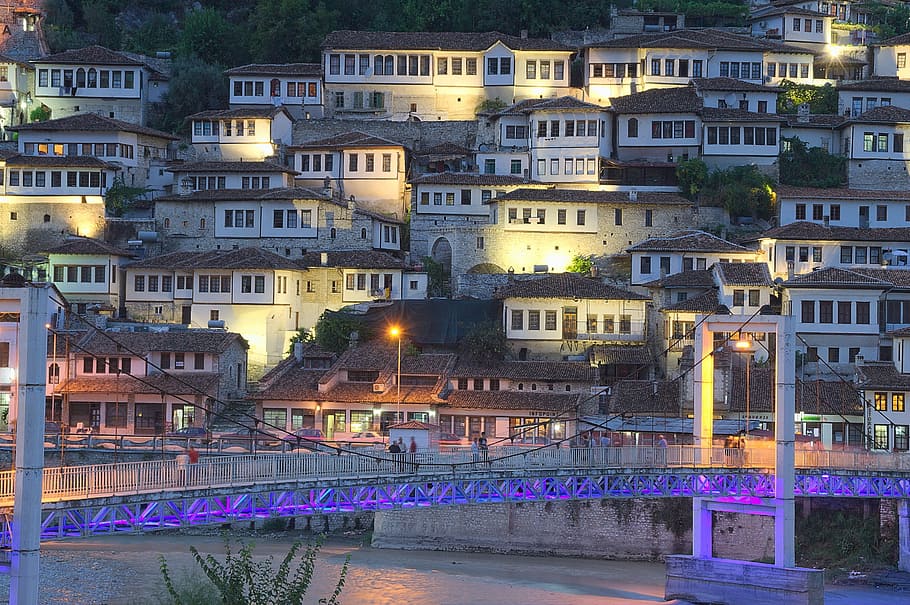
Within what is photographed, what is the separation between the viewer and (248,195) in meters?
66.6

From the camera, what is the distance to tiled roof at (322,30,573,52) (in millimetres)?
74000

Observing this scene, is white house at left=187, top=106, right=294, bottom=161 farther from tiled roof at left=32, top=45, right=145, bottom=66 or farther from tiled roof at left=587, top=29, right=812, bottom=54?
tiled roof at left=587, top=29, right=812, bottom=54

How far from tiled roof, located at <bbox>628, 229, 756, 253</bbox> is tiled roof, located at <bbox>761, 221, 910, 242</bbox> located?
1.40 metres

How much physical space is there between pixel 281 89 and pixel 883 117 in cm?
2527

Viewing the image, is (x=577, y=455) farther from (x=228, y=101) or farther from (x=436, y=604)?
(x=228, y=101)

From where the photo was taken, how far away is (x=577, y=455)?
139 feet

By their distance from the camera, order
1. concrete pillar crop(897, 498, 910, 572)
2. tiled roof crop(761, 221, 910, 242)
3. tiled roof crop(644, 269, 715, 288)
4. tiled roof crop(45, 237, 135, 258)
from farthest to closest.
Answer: tiled roof crop(45, 237, 135, 258), tiled roof crop(761, 221, 910, 242), tiled roof crop(644, 269, 715, 288), concrete pillar crop(897, 498, 910, 572)

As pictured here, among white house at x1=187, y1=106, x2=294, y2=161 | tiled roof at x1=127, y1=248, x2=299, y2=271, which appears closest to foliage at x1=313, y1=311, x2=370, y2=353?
tiled roof at x1=127, y1=248, x2=299, y2=271

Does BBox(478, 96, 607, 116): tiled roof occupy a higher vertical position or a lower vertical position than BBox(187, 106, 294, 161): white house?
Answer: higher

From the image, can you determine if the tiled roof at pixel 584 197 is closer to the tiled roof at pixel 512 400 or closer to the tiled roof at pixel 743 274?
the tiled roof at pixel 743 274

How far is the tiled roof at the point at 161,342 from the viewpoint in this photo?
58.0 meters

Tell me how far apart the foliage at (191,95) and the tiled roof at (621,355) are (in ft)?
87.5

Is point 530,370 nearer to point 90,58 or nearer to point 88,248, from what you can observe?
point 88,248

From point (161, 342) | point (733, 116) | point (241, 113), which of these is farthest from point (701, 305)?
point (241, 113)
